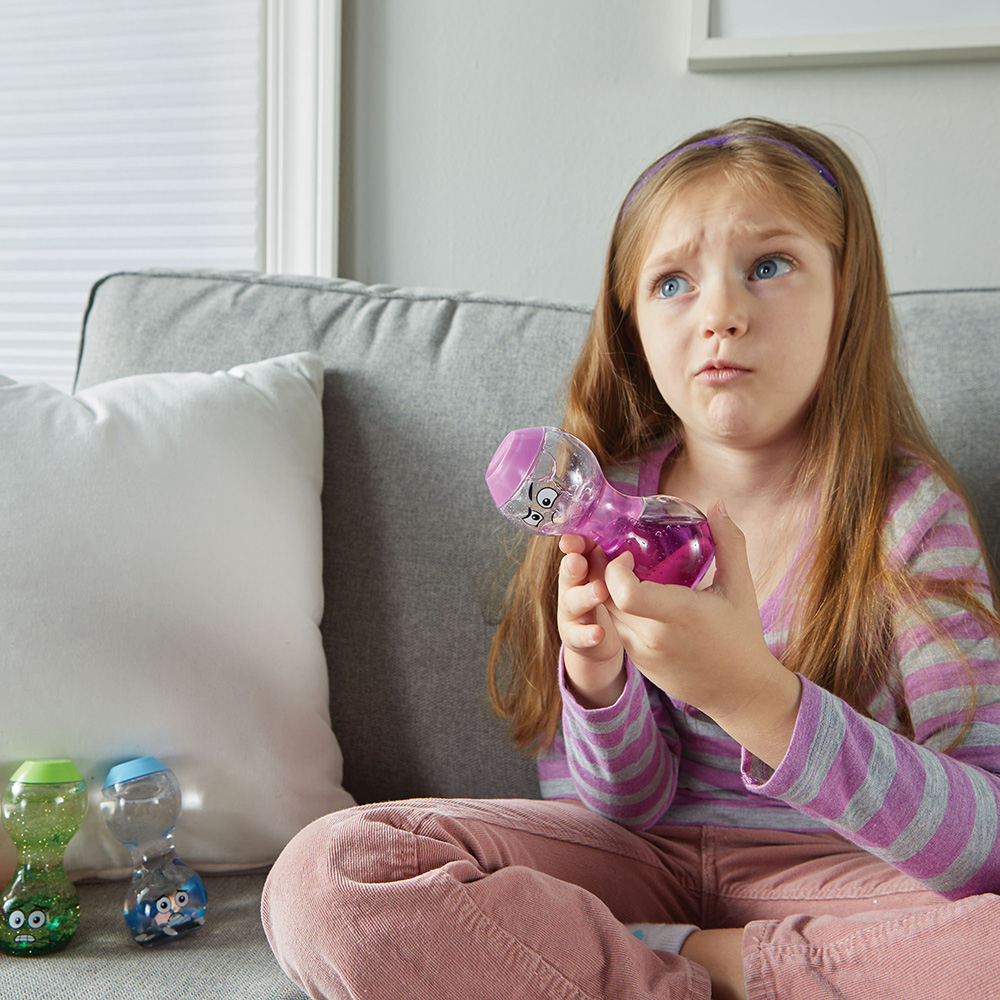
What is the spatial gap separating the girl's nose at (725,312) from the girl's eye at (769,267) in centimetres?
4

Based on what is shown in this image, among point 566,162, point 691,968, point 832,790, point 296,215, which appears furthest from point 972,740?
point 296,215

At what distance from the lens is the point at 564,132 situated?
138 centimetres

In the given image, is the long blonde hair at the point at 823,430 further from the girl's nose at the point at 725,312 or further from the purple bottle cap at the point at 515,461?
the purple bottle cap at the point at 515,461

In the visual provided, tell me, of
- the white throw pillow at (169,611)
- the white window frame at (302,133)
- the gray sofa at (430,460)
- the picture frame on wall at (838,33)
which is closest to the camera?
the white throw pillow at (169,611)

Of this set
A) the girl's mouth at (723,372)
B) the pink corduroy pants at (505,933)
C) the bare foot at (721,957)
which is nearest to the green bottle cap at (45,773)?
the pink corduroy pants at (505,933)

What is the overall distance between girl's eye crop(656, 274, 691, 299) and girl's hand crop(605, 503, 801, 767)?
309 millimetres

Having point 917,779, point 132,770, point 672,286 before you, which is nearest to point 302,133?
point 672,286

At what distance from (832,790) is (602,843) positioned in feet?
0.87

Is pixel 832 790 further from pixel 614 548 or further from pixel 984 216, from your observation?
pixel 984 216

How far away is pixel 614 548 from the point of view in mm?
689

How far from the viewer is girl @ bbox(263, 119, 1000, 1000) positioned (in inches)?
25.7

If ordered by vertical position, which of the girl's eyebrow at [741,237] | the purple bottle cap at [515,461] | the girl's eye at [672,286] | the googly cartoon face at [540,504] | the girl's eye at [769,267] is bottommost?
the googly cartoon face at [540,504]

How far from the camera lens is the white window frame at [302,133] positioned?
1.44 m

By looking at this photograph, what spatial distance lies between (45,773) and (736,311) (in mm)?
697
